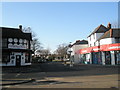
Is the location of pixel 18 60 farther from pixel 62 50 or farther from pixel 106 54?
pixel 62 50

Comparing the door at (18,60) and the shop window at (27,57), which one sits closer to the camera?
the door at (18,60)

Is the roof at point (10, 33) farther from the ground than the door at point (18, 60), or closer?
farther from the ground

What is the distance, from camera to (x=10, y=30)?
130 ft

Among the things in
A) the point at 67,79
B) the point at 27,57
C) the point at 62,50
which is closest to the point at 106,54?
the point at 27,57

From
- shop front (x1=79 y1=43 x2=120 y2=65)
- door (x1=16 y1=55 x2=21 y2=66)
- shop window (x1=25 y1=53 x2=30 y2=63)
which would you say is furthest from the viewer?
shop front (x1=79 y1=43 x2=120 y2=65)

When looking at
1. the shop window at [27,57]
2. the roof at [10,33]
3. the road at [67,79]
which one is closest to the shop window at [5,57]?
the roof at [10,33]

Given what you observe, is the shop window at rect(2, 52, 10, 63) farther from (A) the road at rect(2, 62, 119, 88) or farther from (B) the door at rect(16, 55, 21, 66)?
(A) the road at rect(2, 62, 119, 88)

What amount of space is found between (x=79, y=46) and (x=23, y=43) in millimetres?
34825

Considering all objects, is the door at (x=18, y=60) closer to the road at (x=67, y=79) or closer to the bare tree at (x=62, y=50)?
the road at (x=67, y=79)

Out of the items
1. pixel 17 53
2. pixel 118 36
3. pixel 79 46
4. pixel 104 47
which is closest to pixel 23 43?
pixel 17 53

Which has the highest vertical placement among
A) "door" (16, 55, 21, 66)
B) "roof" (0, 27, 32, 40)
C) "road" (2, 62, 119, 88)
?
"roof" (0, 27, 32, 40)

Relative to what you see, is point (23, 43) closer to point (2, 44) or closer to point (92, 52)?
point (2, 44)

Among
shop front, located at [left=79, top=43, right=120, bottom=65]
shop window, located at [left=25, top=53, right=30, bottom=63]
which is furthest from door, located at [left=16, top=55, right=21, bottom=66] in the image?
shop front, located at [left=79, top=43, right=120, bottom=65]

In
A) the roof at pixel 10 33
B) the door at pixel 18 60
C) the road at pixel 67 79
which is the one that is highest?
the roof at pixel 10 33
